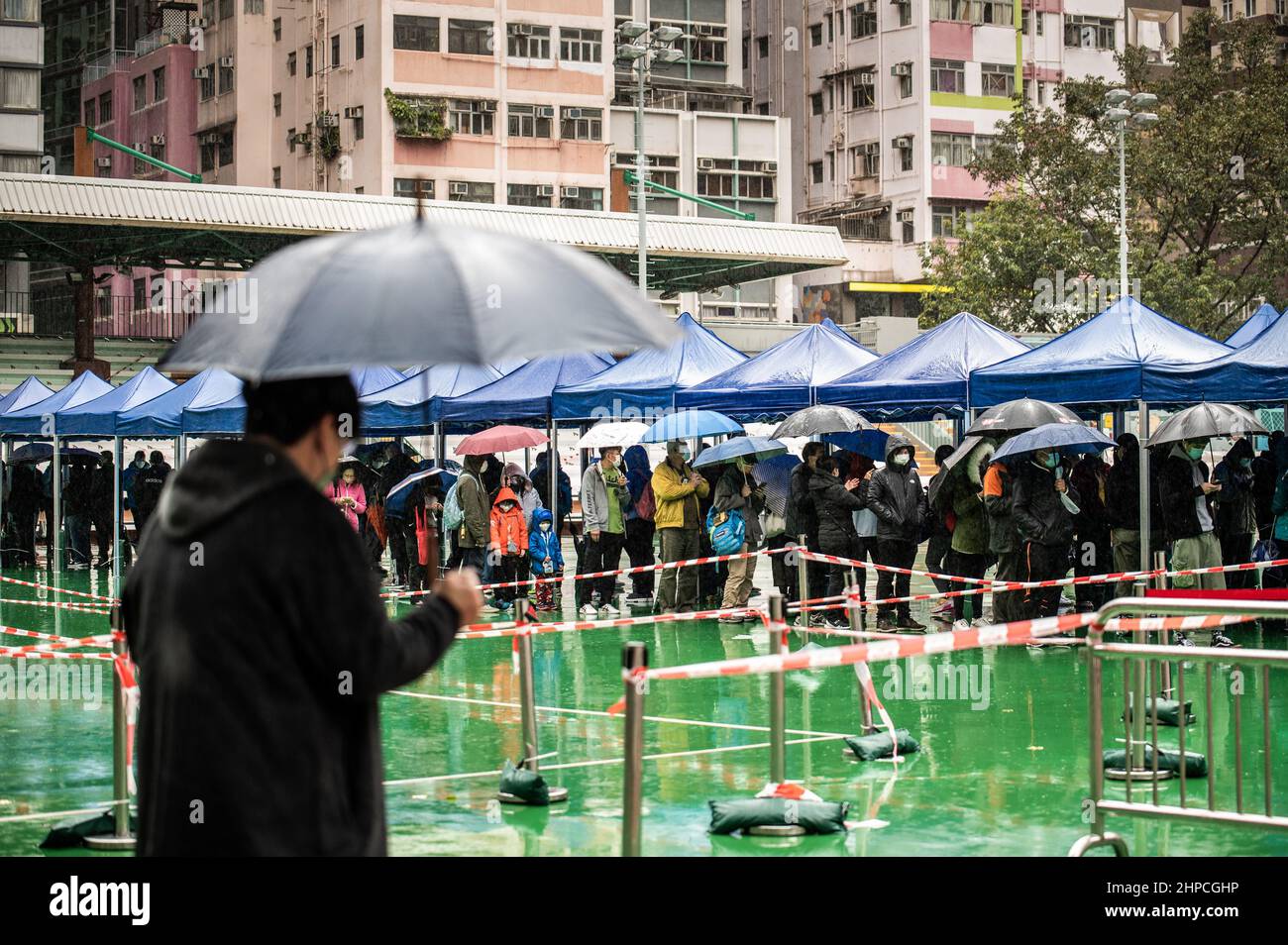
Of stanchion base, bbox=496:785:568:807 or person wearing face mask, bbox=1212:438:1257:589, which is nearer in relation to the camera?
stanchion base, bbox=496:785:568:807

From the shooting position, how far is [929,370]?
61.8 ft

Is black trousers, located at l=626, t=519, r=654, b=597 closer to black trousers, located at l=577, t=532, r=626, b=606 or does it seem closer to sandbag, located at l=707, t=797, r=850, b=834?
black trousers, located at l=577, t=532, r=626, b=606

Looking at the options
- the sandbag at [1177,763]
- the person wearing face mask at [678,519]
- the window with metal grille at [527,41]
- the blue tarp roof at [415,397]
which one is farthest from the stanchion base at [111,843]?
the window with metal grille at [527,41]

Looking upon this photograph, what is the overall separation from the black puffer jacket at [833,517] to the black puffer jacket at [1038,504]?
2.28m

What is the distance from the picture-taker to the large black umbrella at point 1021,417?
53.1 feet

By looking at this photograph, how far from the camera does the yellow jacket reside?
1980 centimetres

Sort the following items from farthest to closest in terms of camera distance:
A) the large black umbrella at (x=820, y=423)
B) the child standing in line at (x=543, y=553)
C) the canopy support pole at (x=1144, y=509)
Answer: the child standing in line at (x=543, y=553), the large black umbrella at (x=820, y=423), the canopy support pole at (x=1144, y=509)

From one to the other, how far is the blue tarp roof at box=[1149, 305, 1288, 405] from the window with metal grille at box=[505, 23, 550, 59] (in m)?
44.7

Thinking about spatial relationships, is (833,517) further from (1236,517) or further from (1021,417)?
(1236,517)

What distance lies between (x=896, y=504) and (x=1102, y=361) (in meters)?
2.45

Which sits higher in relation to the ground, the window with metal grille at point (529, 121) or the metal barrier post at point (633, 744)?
the window with metal grille at point (529, 121)

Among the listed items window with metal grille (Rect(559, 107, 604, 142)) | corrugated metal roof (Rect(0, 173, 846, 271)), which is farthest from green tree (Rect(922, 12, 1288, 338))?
window with metal grille (Rect(559, 107, 604, 142))

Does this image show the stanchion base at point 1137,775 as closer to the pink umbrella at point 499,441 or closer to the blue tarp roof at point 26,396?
the pink umbrella at point 499,441
